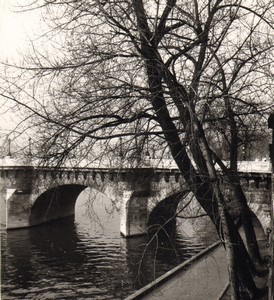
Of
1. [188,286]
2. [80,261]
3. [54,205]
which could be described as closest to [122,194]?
[80,261]

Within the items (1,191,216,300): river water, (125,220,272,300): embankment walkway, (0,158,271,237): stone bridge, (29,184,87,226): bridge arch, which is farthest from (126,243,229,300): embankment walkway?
(29,184,87,226): bridge arch

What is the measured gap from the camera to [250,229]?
10.1 meters

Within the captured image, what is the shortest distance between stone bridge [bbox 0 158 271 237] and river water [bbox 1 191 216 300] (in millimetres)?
967

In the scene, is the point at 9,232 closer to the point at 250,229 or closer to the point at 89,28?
the point at 250,229

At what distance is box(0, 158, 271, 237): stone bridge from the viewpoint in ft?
55.4

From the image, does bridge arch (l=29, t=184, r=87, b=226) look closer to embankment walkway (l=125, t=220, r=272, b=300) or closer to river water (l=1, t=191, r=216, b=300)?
river water (l=1, t=191, r=216, b=300)

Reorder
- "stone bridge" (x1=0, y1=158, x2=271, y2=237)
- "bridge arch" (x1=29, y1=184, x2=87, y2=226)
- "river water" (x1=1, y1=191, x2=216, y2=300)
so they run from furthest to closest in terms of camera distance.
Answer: "bridge arch" (x1=29, y1=184, x2=87, y2=226) < "stone bridge" (x1=0, y1=158, x2=271, y2=237) < "river water" (x1=1, y1=191, x2=216, y2=300)

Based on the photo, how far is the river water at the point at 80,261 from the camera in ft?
45.4

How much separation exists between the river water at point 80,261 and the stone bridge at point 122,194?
967mm

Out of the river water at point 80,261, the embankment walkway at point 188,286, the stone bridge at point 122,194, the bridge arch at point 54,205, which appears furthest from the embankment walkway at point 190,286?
the bridge arch at point 54,205

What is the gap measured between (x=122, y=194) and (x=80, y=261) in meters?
5.23

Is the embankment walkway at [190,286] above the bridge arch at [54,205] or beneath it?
beneath

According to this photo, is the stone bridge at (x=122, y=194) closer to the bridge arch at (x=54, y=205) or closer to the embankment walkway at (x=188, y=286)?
the bridge arch at (x=54, y=205)

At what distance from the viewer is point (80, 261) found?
1775 cm
